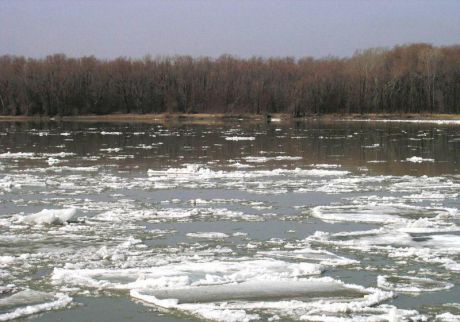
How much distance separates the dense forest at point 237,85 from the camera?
88312 mm

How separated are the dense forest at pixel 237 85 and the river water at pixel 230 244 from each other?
68.9 m

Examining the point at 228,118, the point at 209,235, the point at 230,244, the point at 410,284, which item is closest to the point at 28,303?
the point at 230,244

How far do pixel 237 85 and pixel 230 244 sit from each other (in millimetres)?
93591

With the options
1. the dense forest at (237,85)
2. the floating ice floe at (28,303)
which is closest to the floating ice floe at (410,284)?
the floating ice floe at (28,303)

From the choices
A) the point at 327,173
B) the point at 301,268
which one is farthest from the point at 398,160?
→ the point at 301,268

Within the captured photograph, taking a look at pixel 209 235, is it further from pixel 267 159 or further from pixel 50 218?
pixel 267 159

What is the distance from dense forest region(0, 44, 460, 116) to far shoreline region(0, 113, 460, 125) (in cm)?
314

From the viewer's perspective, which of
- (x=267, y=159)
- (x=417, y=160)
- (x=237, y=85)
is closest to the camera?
(x=417, y=160)

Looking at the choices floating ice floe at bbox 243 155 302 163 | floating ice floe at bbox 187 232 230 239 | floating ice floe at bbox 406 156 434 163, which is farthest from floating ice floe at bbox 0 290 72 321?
floating ice floe at bbox 406 156 434 163

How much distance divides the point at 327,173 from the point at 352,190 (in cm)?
369

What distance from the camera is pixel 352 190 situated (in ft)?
53.9

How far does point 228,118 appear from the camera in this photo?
3410 inches

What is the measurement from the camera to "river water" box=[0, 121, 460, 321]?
7191 mm

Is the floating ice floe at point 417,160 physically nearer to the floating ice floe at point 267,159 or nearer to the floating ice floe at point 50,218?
the floating ice floe at point 267,159
